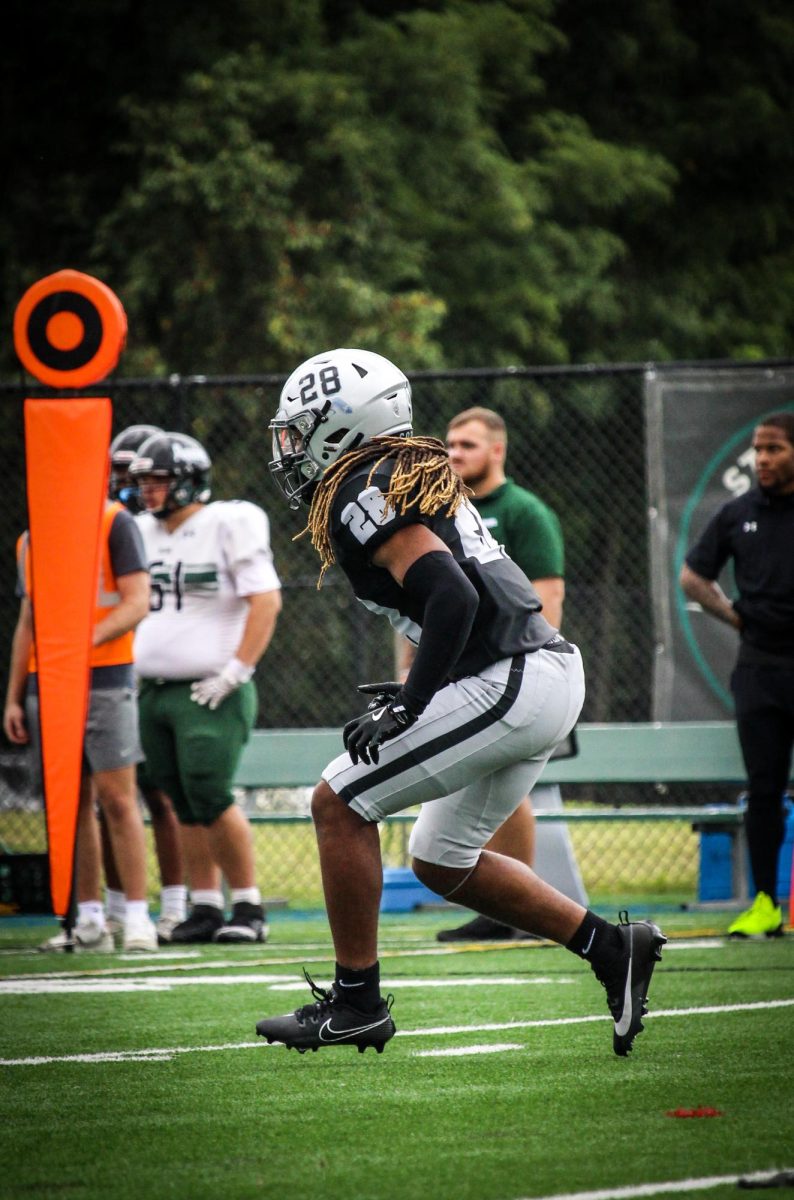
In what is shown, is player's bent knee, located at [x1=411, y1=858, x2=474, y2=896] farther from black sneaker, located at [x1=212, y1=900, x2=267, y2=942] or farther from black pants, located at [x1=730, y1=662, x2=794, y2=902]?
black sneaker, located at [x1=212, y1=900, x2=267, y2=942]

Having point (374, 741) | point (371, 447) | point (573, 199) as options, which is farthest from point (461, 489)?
point (573, 199)

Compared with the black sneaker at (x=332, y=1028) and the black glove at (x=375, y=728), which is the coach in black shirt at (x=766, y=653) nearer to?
the black sneaker at (x=332, y=1028)

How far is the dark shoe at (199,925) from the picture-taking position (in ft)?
27.4

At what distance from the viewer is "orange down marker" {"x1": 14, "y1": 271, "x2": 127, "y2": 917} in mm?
7656

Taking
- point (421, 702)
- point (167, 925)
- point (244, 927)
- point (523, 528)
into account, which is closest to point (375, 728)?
point (421, 702)

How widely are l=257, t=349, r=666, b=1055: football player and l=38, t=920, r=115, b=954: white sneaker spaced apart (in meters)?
3.65

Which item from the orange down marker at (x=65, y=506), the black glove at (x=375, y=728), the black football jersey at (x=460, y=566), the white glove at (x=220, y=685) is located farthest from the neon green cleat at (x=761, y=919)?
the black glove at (x=375, y=728)

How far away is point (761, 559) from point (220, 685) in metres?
2.50

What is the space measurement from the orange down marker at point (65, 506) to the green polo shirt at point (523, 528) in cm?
171

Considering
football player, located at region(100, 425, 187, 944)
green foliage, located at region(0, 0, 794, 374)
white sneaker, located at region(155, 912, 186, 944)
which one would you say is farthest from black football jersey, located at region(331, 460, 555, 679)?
green foliage, located at region(0, 0, 794, 374)

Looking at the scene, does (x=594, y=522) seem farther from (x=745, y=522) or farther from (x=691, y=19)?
(x=691, y=19)

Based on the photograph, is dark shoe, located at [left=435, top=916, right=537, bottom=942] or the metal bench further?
the metal bench

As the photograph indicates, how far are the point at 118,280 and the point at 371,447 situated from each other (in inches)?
675

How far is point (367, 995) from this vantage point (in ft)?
14.7
